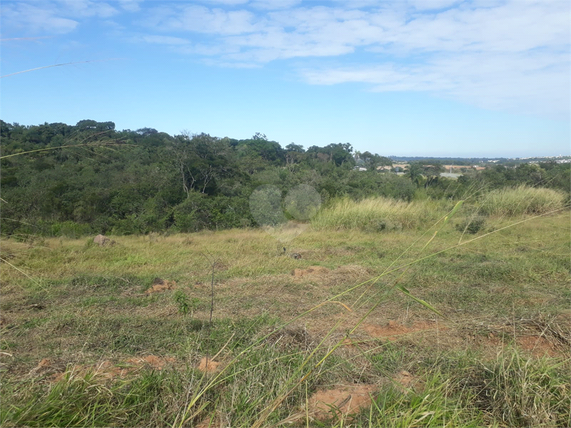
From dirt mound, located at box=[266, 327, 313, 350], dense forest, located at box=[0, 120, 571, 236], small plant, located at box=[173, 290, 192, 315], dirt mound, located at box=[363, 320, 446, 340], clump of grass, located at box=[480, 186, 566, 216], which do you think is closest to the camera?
dirt mound, located at box=[266, 327, 313, 350]

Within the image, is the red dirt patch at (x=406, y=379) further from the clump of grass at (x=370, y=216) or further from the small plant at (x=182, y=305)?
the clump of grass at (x=370, y=216)

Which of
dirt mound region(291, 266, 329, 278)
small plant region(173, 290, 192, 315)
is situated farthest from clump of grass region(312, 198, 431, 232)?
small plant region(173, 290, 192, 315)

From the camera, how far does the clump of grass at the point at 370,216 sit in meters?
10.2

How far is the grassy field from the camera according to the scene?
185 centimetres

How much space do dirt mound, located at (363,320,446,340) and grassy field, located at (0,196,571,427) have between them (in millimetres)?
20

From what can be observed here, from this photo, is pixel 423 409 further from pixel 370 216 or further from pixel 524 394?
pixel 370 216

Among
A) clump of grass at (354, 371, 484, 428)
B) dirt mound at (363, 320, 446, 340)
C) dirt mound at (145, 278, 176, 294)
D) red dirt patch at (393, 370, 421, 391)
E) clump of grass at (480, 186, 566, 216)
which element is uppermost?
clump of grass at (480, 186, 566, 216)

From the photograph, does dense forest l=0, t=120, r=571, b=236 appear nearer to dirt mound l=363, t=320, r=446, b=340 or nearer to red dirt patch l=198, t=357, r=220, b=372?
dirt mound l=363, t=320, r=446, b=340

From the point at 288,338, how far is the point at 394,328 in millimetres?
1131

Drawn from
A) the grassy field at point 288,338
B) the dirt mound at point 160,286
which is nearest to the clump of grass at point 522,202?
the grassy field at point 288,338

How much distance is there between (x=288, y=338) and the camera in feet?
8.80

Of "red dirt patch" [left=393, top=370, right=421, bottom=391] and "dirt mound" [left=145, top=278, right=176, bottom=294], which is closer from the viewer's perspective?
"red dirt patch" [left=393, top=370, right=421, bottom=391]

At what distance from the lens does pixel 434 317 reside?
3.64 metres

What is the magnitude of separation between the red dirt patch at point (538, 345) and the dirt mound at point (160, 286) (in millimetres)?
3582
